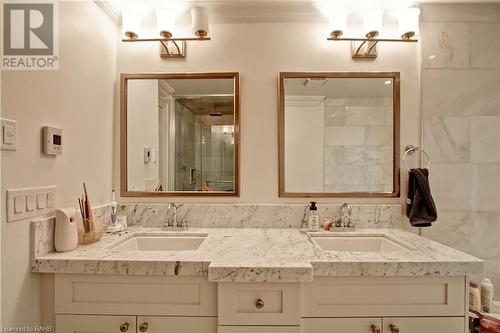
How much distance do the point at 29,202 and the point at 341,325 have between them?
1.26m

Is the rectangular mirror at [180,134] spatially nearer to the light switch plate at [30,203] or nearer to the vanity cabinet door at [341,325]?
the light switch plate at [30,203]

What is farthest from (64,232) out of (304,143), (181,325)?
(304,143)

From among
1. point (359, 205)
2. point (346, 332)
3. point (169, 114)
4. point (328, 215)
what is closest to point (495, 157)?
point (359, 205)

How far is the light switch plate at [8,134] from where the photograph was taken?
0.88 metres

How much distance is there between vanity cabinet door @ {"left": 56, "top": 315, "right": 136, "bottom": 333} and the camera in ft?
Answer: 3.33

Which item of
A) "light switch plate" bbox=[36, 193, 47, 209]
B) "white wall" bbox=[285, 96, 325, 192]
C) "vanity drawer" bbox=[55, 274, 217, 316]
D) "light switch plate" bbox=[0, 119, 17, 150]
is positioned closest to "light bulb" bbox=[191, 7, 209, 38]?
"white wall" bbox=[285, 96, 325, 192]

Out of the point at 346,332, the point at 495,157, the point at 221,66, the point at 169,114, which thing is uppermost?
the point at 221,66

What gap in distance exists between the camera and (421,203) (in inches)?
56.6

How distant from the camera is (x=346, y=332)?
3.31ft

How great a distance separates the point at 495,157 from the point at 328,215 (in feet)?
3.30

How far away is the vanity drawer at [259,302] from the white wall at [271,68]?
0.64 meters

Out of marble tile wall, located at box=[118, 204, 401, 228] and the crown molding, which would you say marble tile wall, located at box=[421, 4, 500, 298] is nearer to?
marble tile wall, located at box=[118, 204, 401, 228]

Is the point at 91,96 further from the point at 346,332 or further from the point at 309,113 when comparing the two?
the point at 346,332

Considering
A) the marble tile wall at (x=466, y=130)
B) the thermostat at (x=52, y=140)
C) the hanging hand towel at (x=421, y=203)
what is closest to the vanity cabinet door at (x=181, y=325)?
the thermostat at (x=52, y=140)
